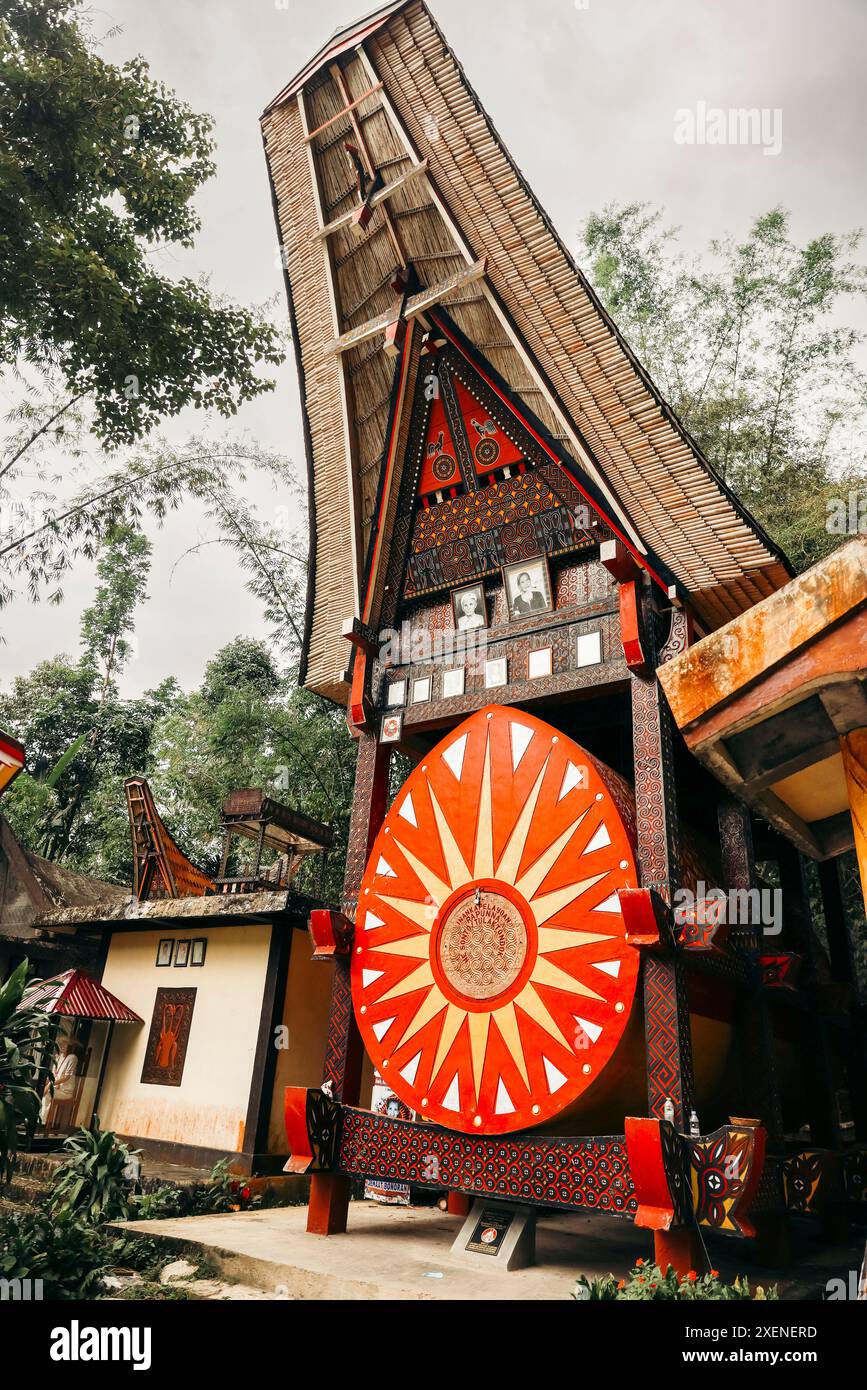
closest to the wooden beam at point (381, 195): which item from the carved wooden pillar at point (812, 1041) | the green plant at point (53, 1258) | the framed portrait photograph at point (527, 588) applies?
the framed portrait photograph at point (527, 588)

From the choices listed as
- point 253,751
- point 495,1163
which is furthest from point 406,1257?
point 253,751

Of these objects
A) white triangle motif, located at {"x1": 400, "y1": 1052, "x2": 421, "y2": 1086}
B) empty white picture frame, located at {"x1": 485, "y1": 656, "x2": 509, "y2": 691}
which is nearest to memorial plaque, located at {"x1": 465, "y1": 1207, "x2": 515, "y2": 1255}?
white triangle motif, located at {"x1": 400, "y1": 1052, "x2": 421, "y2": 1086}

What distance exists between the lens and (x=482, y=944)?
648 centimetres

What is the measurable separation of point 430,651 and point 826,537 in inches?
233

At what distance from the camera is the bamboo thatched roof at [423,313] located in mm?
6887

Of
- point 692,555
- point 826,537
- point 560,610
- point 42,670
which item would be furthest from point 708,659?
point 42,670

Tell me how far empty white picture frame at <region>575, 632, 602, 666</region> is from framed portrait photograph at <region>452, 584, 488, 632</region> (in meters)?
1.09

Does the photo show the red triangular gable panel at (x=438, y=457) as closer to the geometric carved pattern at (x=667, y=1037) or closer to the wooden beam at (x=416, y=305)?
the wooden beam at (x=416, y=305)

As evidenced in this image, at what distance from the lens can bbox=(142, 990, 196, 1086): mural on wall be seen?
1000cm

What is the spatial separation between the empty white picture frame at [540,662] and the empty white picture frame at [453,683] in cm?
74

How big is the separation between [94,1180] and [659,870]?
552 cm

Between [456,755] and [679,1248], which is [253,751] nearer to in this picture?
[456,755]

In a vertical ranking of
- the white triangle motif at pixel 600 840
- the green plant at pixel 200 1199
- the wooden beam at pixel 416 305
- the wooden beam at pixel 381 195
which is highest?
the wooden beam at pixel 381 195
